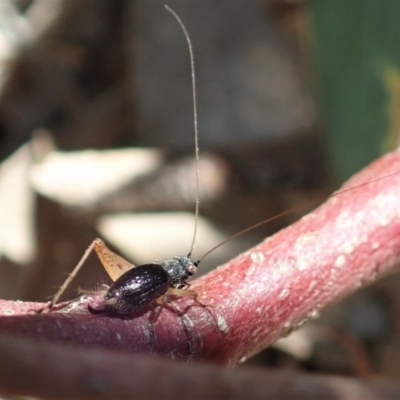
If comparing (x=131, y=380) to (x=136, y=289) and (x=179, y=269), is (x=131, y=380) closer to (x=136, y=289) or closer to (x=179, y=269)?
(x=136, y=289)

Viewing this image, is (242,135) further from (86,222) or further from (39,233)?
(39,233)

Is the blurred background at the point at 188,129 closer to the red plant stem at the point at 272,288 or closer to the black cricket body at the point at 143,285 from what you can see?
the black cricket body at the point at 143,285

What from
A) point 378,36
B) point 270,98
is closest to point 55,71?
point 270,98

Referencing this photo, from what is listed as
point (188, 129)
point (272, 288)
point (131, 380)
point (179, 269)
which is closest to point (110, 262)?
point (179, 269)

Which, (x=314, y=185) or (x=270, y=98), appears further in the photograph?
(x=270, y=98)

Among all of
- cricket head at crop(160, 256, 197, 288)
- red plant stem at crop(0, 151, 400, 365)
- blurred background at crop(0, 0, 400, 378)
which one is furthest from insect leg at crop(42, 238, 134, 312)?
blurred background at crop(0, 0, 400, 378)

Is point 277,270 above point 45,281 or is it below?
above

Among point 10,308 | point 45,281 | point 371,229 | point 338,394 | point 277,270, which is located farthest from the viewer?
point 45,281
